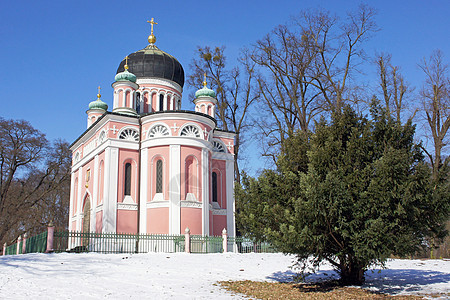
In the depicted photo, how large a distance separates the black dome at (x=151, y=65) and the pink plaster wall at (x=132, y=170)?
7.45 m

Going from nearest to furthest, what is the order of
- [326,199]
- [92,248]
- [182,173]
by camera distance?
[326,199], [92,248], [182,173]

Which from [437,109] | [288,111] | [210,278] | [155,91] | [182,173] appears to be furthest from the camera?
[155,91]

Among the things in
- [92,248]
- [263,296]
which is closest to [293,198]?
[263,296]

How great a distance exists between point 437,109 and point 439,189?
39.7 feet

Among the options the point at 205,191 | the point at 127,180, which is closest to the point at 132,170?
the point at 127,180

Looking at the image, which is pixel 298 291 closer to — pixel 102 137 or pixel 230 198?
pixel 230 198

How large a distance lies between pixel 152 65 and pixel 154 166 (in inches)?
354

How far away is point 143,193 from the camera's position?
22.3 metres

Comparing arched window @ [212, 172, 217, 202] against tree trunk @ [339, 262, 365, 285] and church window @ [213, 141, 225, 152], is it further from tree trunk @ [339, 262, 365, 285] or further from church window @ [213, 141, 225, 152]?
tree trunk @ [339, 262, 365, 285]

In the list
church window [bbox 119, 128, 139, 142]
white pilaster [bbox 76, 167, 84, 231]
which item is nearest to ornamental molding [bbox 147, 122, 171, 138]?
church window [bbox 119, 128, 139, 142]

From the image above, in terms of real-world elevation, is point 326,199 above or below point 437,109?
below

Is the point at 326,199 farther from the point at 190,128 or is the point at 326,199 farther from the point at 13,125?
the point at 13,125

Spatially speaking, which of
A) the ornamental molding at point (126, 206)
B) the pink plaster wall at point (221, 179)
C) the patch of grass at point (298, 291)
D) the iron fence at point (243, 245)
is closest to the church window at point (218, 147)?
the pink plaster wall at point (221, 179)

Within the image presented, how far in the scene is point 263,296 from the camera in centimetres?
1004
